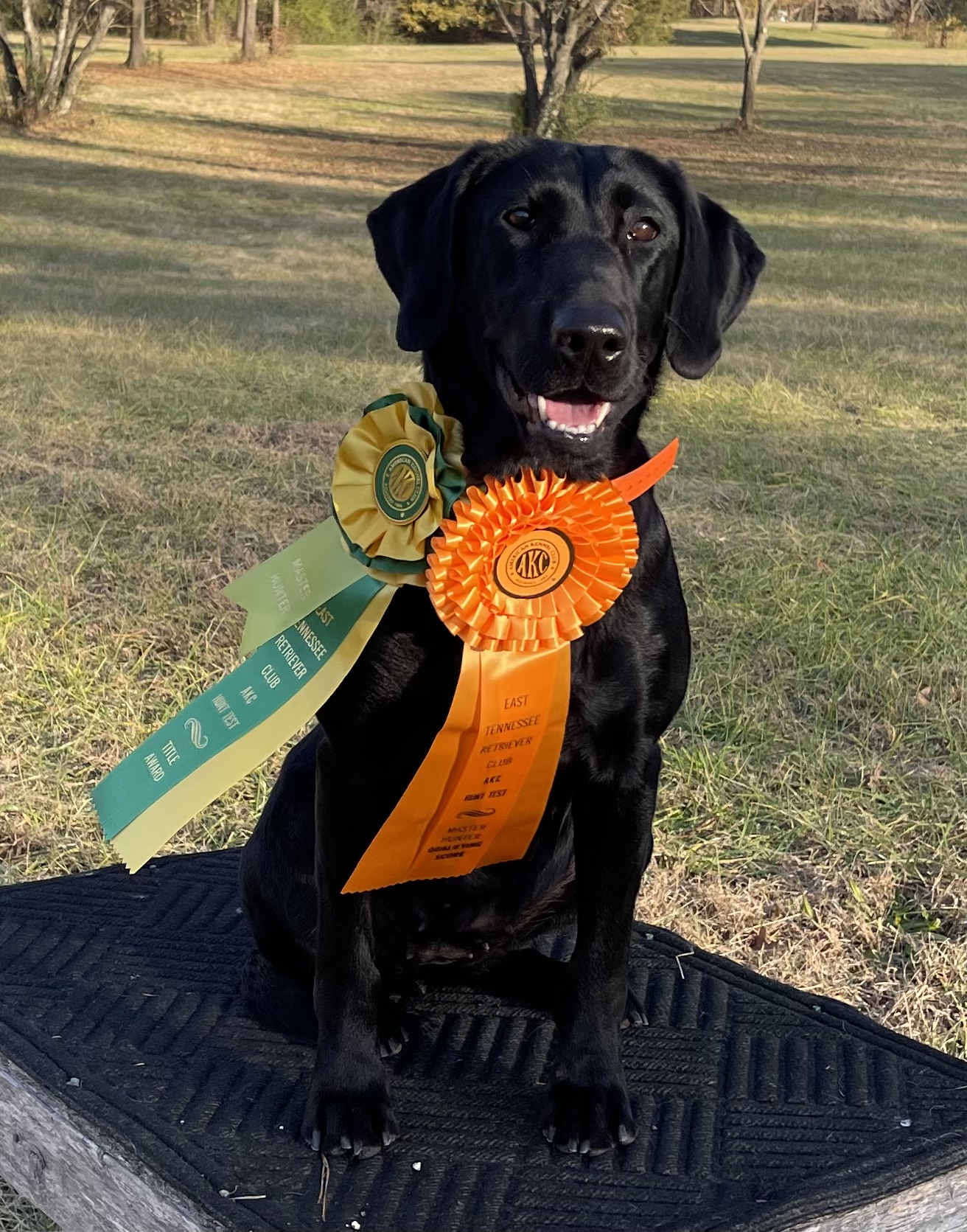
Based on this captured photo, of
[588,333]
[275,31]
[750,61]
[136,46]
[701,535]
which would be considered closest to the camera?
[588,333]

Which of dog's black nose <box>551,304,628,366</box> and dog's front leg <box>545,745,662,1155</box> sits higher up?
dog's black nose <box>551,304,628,366</box>

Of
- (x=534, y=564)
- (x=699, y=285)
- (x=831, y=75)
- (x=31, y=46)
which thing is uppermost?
(x=699, y=285)

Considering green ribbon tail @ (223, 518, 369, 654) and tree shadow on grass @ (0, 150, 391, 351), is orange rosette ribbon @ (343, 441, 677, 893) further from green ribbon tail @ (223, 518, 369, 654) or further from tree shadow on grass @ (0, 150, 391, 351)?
tree shadow on grass @ (0, 150, 391, 351)

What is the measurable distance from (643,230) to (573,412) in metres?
0.36

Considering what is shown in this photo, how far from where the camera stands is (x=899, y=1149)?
2.20 meters

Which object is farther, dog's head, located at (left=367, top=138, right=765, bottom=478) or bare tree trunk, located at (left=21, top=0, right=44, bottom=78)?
bare tree trunk, located at (left=21, top=0, right=44, bottom=78)

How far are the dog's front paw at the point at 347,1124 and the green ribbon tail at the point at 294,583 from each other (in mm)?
754

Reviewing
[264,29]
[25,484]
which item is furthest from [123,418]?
[264,29]

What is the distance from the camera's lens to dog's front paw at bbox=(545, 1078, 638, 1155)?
2.20m

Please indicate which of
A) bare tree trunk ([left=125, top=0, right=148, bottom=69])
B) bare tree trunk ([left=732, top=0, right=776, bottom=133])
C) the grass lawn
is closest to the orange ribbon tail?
the grass lawn

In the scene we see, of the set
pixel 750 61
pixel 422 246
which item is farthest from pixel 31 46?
pixel 422 246

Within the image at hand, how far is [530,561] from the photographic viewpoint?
87.1 inches

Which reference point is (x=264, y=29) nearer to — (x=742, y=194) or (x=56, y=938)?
(x=742, y=194)

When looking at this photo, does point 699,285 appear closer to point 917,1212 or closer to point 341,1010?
point 341,1010
